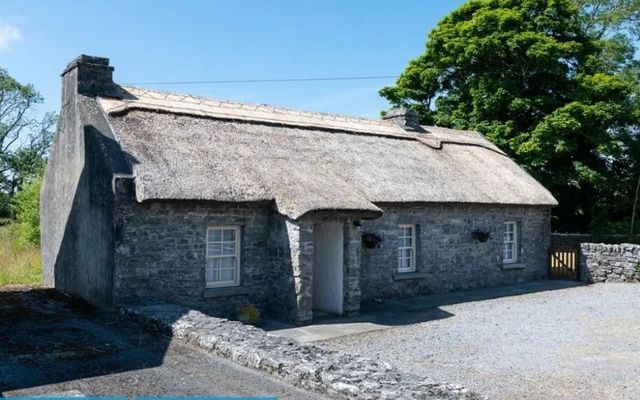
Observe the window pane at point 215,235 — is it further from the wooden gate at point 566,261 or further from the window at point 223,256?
the wooden gate at point 566,261

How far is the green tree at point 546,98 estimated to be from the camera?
22828mm

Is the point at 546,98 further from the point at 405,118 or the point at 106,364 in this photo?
the point at 106,364

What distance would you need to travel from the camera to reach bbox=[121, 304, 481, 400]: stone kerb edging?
6148 millimetres

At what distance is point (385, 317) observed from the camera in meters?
12.6

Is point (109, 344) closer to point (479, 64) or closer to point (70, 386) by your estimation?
point (70, 386)

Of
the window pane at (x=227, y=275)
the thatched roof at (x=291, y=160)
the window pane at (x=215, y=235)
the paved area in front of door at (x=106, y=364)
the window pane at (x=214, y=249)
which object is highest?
the thatched roof at (x=291, y=160)

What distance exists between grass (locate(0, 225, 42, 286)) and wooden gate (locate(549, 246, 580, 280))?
16.3 meters

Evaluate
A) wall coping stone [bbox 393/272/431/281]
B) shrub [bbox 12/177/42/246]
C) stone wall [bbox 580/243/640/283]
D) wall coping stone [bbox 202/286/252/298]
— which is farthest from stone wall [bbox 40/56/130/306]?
stone wall [bbox 580/243/640/283]

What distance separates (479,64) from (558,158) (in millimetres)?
5420

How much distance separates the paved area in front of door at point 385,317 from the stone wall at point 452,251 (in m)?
0.39

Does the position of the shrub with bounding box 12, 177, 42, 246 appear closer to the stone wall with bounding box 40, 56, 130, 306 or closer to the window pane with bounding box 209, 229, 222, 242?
the stone wall with bounding box 40, 56, 130, 306

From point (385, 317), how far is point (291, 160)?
4293 mm

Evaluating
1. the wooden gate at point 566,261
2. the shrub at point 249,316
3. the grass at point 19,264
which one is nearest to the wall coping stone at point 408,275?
the shrub at point 249,316

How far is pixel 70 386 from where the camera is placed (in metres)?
6.86
